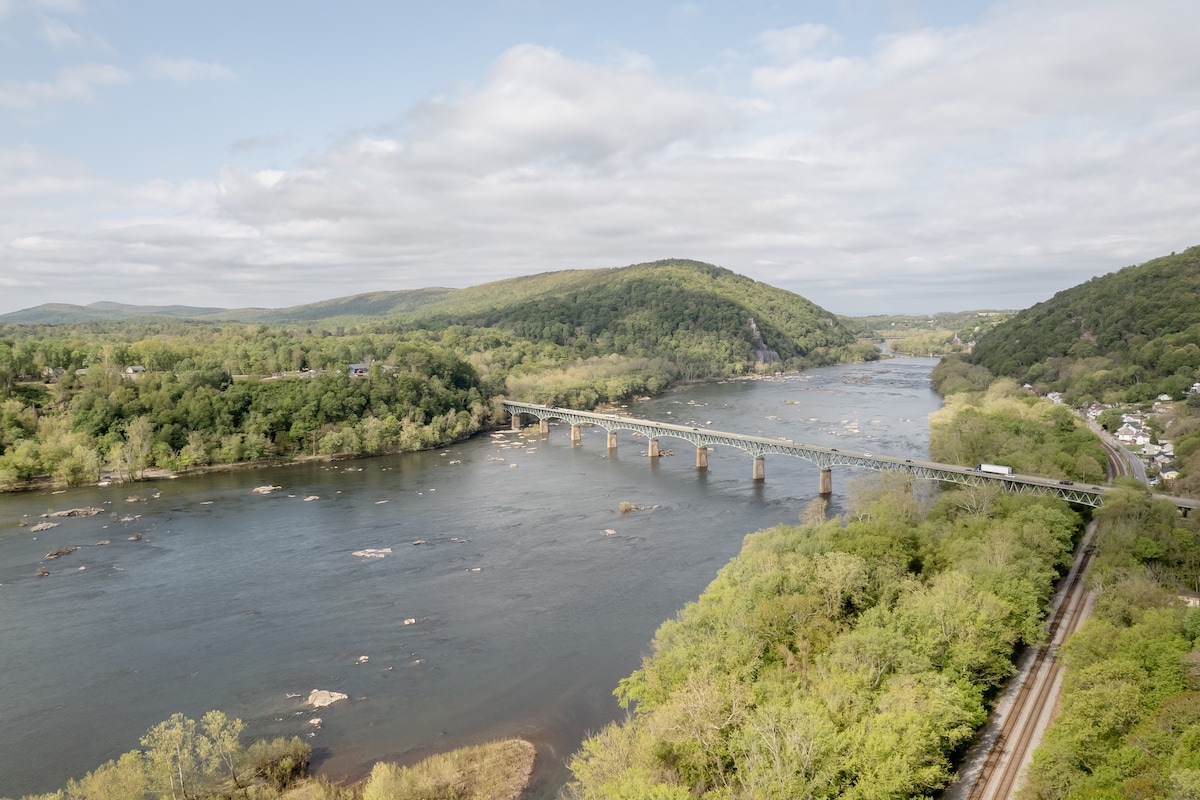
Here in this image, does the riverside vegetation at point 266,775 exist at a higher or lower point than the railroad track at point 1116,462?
lower

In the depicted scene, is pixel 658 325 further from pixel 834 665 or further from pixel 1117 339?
pixel 834 665

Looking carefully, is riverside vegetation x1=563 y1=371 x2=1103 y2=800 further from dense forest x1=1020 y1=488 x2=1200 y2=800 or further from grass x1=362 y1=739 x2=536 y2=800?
dense forest x1=1020 y1=488 x2=1200 y2=800

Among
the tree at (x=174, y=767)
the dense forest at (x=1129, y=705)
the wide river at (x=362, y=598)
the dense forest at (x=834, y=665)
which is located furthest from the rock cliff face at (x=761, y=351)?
the tree at (x=174, y=767)

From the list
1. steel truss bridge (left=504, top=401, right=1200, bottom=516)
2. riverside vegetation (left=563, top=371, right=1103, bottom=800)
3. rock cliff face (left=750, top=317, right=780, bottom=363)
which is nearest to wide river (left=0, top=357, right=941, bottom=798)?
steel truss bridge (left=504, top=401, right=1200, bottom=516)

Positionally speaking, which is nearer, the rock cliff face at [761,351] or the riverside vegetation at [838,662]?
the riverside vegetation at [838,662]

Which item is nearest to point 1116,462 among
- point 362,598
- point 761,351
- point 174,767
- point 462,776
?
point 462,776

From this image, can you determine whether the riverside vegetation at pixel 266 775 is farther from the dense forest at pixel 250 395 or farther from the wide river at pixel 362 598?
the dense forest at pixel 250 395
